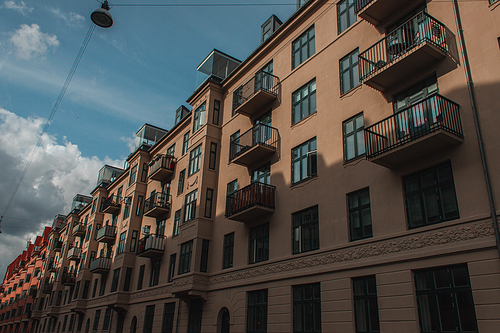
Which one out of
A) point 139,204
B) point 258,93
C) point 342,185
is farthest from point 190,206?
point 342,185

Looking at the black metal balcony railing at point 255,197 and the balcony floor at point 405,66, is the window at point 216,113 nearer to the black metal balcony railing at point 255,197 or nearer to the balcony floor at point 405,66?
the black metal balcony railing at point 255,197

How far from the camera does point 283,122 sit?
20375 millimetres

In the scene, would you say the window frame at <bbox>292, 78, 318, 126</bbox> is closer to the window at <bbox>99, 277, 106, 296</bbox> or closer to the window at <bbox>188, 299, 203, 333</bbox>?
the window at <bbox>188, 299, 203, 333</bbox>

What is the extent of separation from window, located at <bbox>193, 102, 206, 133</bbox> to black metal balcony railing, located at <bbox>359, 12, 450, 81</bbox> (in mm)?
13085

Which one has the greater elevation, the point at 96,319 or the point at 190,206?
the point at 190,206

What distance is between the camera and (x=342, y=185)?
1582 cm

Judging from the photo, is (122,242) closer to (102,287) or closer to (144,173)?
(102,287)

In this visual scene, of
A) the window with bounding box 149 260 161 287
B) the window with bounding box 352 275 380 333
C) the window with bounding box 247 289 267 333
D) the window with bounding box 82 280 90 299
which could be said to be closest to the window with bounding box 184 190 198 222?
the window with bounding box 149 260 161 287

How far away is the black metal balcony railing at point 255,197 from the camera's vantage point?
62.4 ft

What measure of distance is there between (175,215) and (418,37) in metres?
19.8

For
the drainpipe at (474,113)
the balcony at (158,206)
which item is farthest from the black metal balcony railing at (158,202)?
the drainpipe at (474,113)

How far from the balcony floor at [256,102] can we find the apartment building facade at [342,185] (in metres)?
0.10

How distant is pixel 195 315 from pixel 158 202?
10144 mm

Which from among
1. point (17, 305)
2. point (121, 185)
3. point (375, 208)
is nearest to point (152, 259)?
point (121, 185)
